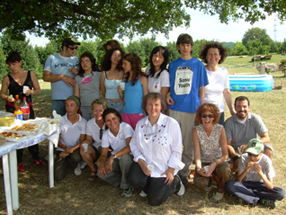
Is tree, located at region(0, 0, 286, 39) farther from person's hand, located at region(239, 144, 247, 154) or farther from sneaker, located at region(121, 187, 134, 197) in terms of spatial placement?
sneaker, located at region(121, 187, 134, 197)

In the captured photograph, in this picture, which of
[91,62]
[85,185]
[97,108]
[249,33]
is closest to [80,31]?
[91,62]

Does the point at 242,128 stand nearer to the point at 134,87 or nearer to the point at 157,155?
the point at 157,155

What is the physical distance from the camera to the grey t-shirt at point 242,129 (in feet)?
10.9

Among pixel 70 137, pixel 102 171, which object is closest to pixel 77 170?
pixel 70 137

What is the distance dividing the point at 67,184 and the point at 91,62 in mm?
1996

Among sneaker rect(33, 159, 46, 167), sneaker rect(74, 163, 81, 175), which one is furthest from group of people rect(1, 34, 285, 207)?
sneaker rect(33, 159, 46, 167)

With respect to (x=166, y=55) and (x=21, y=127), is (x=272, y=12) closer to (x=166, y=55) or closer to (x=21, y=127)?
(x=166, y=55)

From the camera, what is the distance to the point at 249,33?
3597 inches

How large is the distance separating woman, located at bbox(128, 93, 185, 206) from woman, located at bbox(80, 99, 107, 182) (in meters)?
0.78

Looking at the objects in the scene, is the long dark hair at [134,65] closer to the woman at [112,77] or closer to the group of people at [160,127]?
the group of people at [160,127]

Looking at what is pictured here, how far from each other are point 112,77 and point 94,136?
0.98 meters

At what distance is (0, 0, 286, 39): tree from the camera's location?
20.1 feet

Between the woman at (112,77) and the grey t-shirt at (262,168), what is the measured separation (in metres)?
1.94

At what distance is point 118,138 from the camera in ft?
10.8
